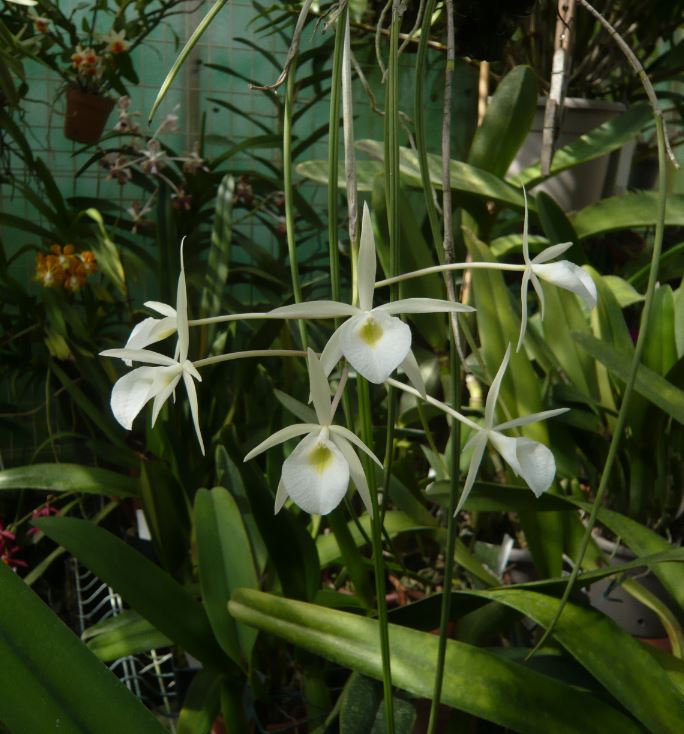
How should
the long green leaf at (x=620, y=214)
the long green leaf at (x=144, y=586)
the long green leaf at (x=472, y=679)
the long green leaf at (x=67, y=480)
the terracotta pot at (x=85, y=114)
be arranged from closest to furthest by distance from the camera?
the long green leaf at (x=472, y=679) < the long green leaf at (x=144, y=586) < the long green leaf at (x=67, y=480) < the long green leaf at (x=620, y=214) < the terracotta pot at (x=85, y=114)

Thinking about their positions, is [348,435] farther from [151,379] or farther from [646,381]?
[646,381]

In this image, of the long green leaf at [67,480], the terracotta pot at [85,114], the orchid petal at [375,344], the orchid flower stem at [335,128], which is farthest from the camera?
the terracotta pot at [85,114]

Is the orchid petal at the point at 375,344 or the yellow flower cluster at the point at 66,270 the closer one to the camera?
the orchid petal at the point at 375,344

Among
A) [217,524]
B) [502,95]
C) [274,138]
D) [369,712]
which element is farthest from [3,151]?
[369,712]

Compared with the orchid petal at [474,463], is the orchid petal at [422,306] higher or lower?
higher

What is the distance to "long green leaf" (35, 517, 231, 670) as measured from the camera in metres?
0.68

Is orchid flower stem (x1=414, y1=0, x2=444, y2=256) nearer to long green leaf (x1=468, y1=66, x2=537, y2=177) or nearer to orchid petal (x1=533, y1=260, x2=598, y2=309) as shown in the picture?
orchid petal (x1=533, y1=260, x2=598, y2=309)

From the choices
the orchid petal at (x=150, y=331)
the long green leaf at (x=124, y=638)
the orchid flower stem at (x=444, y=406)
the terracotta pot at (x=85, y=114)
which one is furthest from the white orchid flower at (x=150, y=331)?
the terracotta pot at (x=85, y=114)

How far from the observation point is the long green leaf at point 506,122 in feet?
3.66

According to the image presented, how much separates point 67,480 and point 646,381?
0.64 meters

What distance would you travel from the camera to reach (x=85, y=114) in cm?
140

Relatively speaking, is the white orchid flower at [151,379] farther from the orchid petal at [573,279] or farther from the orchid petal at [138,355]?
the orchid petal at [573,279]

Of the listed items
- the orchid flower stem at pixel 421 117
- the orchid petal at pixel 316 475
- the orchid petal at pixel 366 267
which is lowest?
the orchid petal at pixel 316 475

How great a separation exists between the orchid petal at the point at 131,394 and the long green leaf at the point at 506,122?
900 mm
